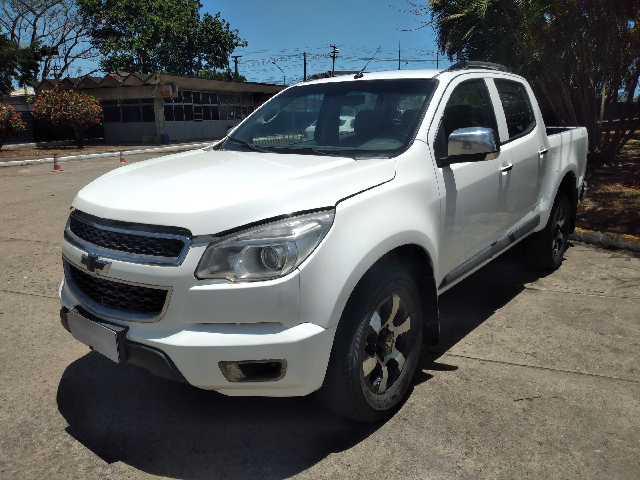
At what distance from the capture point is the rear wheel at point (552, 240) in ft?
17.8

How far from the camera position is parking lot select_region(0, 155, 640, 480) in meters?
2.76

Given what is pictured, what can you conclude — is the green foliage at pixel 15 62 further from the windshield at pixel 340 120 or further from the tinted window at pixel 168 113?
the windshield at pixel 340 120

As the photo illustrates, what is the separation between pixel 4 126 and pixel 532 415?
85.9ft

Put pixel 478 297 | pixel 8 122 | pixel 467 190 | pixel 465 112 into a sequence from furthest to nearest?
1. pixel 8 122
2. pixel 478 297
3. pixel 465 112
4. pixel 467 190

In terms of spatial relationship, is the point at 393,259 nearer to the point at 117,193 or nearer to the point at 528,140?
the point at 117,193

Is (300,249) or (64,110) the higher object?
(64,110)

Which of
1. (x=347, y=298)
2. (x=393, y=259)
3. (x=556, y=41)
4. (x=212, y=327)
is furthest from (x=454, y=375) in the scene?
(x=556, y=41)

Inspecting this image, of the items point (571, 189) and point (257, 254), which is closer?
point (257, 254)

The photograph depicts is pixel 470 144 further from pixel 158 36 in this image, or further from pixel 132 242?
pixel 158 36

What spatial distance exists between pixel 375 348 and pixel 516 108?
2785mm

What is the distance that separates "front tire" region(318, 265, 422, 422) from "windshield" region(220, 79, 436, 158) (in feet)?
2.78

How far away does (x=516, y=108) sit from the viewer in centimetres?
481

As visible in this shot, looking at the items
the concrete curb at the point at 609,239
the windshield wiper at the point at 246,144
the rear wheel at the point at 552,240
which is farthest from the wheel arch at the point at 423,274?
the concrete curb at the point at 609,239

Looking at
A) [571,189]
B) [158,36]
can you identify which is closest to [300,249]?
[571,189]
